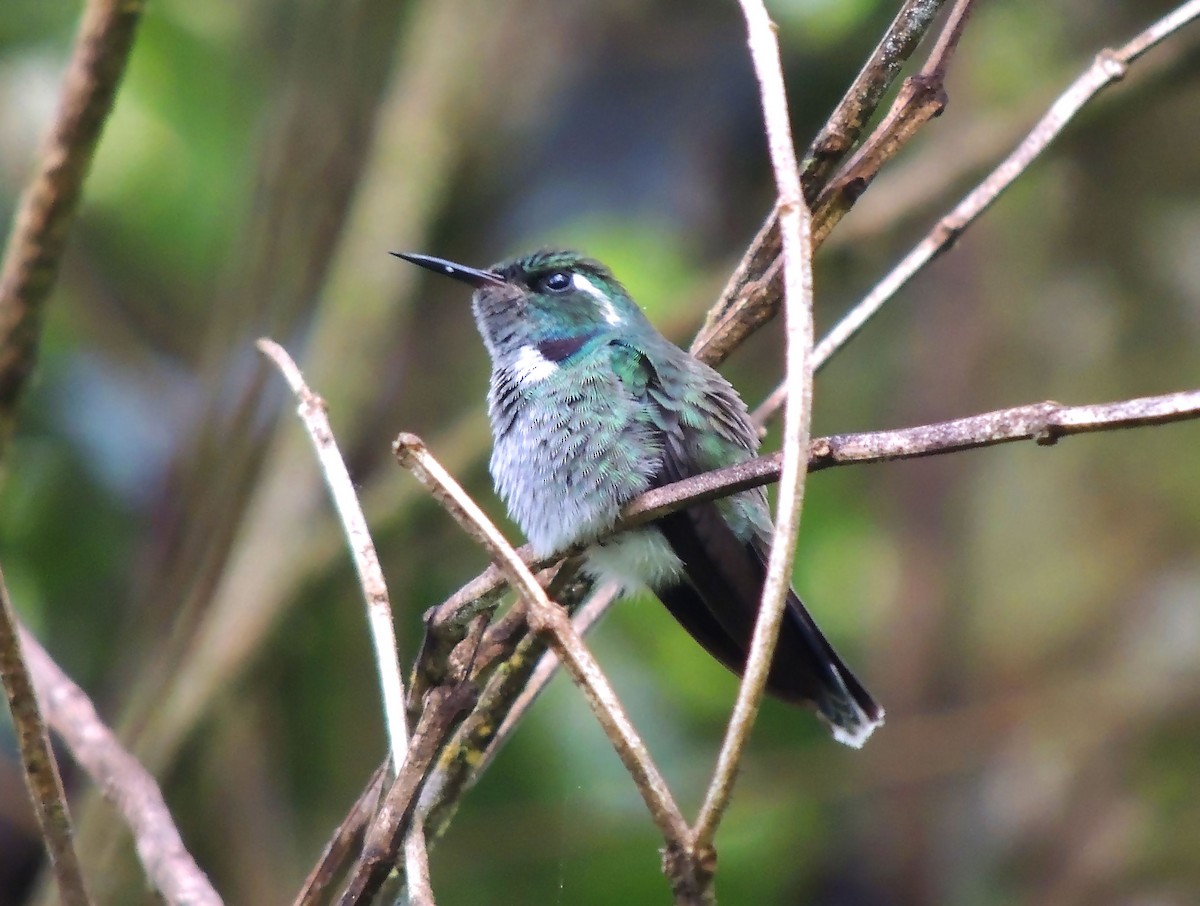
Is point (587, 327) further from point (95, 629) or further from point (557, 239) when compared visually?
point (95, 629)

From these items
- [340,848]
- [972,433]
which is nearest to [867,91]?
[972,433]

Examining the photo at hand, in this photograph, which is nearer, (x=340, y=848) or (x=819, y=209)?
(x=340, y=848)

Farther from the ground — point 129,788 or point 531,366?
point 531,366

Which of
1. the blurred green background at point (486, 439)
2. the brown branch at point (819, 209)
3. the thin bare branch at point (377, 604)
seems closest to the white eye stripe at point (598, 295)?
the blurred green background at point (486, 439)

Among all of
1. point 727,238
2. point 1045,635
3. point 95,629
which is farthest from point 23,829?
point 1045,635

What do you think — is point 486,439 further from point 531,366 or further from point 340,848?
point 340,848

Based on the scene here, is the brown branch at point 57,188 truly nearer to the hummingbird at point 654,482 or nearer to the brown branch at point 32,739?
the brown branch at point 32,739

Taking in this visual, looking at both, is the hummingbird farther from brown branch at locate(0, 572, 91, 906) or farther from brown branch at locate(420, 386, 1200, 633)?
brown branch at locate(0, 572, 91, 906)

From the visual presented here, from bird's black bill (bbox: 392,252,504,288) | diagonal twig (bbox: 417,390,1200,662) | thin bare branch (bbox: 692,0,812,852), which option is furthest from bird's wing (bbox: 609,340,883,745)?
thin bare branch (bbox: 692,0,812,852)
